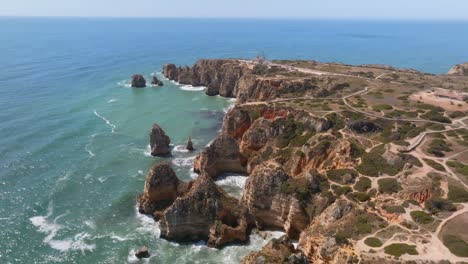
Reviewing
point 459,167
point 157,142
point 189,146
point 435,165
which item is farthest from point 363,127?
point 157,142

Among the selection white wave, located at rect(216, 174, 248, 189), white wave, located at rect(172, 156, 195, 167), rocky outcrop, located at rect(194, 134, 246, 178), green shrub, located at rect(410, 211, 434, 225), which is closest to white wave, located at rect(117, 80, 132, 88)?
white wave, located at rect(172, 156, 195, 167)

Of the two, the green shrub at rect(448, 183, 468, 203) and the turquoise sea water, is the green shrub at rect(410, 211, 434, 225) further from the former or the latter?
the turquoise sea water

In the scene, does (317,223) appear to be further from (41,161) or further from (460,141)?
(41,161)

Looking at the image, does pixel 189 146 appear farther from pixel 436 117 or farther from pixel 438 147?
pixel 436 117

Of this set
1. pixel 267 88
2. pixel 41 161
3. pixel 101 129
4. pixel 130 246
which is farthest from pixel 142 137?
pixel 130 246

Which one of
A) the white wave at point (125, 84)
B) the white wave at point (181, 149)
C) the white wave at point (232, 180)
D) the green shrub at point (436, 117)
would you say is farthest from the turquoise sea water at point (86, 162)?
the green shrub at point (436, 117)

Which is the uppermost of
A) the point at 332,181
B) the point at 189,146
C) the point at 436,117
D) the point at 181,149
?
the point at 436,117
